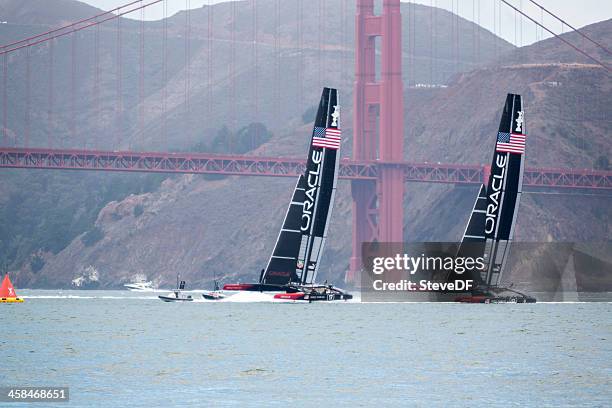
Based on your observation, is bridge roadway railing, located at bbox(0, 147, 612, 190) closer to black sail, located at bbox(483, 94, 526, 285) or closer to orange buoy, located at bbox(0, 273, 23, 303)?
orange buoy, located at bbox(0, 273, 23, 303)

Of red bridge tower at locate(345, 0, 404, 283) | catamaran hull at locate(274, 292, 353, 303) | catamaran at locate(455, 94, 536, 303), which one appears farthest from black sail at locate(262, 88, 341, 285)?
red bridge tower at locate(345, 0, 404, 283)

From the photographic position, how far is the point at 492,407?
31219 millimetres

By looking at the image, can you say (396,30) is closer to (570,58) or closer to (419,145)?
(419,145)

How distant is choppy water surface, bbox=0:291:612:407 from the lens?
3338cm

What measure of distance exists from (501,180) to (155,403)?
36.5 metres

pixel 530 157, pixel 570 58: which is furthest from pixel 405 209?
pixel 570 58

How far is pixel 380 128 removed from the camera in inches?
4272

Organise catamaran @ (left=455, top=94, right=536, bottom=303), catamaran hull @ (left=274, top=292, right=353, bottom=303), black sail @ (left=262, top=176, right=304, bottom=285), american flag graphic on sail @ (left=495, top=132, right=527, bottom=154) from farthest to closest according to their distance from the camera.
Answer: american flag graphic on sail @ (left=495, top=132, right=527, bottom=154)
catamaran @ (left=455, top=94, right=536, bottom=303)
black sail @ (left=262, top=176, right=304, bottom=285)
catamaran hull @ (left=274, top=292, right=353, bottom=303)

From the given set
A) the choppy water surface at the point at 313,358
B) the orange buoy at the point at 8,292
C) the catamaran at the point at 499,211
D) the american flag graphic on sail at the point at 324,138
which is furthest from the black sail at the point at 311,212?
the orange buoy at the point at 8,292

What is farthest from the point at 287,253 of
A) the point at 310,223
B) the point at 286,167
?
the point at 286,167

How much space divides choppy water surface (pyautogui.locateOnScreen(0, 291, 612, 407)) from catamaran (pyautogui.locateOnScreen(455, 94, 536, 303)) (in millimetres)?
1962

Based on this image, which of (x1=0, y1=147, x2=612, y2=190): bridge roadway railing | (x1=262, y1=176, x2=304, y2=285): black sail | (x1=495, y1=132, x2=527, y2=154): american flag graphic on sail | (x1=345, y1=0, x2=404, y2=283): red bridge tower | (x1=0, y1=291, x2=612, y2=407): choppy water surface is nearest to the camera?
(x1=0, y1=291, x2=612, y2=407): choppy water surface

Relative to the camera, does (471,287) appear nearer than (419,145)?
Yes

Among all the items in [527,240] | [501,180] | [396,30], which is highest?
[396,30]
